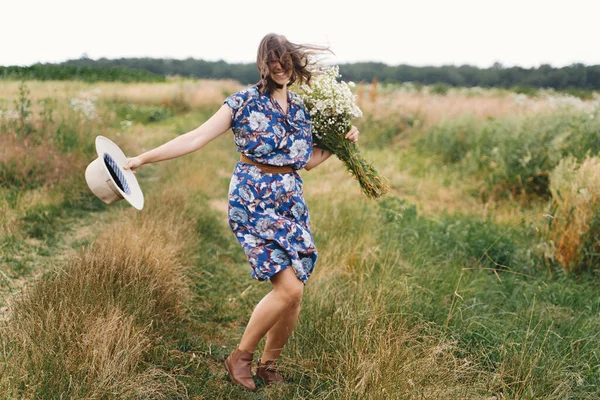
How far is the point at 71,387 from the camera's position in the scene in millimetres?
2410

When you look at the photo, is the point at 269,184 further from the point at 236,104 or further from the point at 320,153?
the point at 320,153

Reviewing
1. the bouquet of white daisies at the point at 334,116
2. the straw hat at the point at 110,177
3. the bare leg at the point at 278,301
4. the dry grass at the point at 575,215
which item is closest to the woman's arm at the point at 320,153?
the bouquet of white daisies at the point at 334,116

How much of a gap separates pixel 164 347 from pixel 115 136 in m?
7.78

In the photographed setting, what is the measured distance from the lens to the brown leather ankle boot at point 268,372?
3137 mm

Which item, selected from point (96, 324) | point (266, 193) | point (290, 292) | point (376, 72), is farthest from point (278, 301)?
point (376, 72)

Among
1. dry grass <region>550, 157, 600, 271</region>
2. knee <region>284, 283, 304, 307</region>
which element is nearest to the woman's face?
knee <region>284, 283, 304, 307</region>

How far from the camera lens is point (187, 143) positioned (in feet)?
9.42

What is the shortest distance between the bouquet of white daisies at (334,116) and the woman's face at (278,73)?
0.29 metres

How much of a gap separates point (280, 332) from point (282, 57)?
166cm

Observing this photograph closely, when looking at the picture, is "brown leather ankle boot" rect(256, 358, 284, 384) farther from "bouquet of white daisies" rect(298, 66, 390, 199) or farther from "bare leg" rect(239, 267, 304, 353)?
"bouquet of white daisies" rect(298, 66, 390, 199)

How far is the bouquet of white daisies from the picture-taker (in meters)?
3.30

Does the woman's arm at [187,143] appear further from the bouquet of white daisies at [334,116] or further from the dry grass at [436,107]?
the dry grass at [436,107]

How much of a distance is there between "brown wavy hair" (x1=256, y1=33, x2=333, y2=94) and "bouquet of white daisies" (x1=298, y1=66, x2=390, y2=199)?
0.19 m

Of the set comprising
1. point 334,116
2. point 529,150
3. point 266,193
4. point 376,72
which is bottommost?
point 529,150
